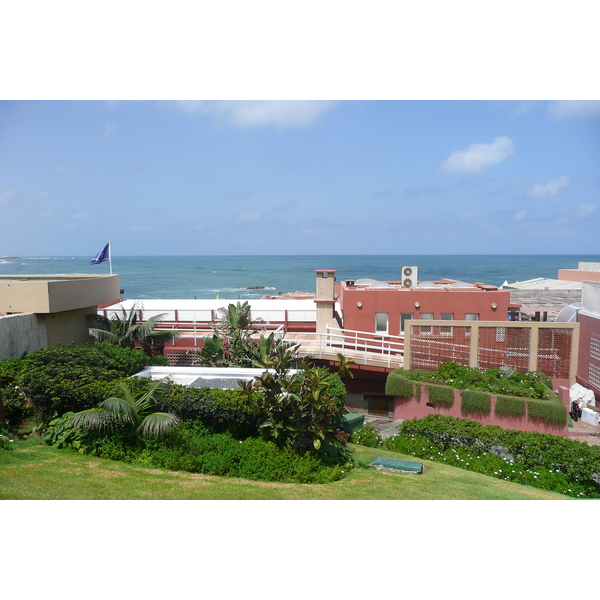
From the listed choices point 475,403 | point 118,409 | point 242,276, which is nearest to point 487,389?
point 475,403

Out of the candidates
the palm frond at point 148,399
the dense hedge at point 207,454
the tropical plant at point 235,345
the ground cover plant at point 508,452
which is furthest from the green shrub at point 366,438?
the palm frond at point 148,399

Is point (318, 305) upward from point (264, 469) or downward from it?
upward

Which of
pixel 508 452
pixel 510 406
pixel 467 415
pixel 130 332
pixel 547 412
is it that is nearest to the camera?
pixel 508 452

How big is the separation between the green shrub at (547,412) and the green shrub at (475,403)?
35.9 inches

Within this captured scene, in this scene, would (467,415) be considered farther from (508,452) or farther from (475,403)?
(508,452)

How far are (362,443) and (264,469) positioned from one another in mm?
3069

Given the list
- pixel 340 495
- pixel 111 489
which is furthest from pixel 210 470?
pixel 340 495

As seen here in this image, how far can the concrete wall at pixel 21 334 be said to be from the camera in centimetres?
1156

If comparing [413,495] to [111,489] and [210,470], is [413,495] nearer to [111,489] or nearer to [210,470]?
[210,470]

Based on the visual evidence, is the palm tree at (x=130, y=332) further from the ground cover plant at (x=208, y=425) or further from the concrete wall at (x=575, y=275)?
the concrete wall at (x=575, y=275)

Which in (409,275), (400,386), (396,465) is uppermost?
(409,275)

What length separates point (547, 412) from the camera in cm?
1122

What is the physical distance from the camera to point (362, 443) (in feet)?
34.0

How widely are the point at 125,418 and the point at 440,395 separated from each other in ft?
25.4
